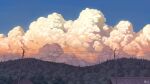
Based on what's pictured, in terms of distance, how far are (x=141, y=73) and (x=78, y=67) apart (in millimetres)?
31386

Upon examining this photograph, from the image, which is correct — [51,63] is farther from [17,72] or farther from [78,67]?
[17,72]

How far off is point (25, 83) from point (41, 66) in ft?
219

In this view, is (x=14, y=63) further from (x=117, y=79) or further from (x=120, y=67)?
(x=117, y=79)

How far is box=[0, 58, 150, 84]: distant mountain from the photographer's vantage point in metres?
130

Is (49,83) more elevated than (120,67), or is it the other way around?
(120,67)

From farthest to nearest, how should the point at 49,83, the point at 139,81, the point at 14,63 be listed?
the point at 14,63 < the point at 49,83 < the point at 139,81

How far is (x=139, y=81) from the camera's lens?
3661 inches

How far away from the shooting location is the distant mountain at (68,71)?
428 ft

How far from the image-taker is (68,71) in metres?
157

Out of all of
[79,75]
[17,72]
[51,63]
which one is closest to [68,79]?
[79,75]

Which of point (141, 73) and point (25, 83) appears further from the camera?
point (141, 73)

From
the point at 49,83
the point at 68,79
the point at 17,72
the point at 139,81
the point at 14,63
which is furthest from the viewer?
Answer: the point at 14,63

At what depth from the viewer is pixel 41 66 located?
165 m

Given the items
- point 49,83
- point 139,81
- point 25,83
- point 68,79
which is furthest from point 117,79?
point 68,79
